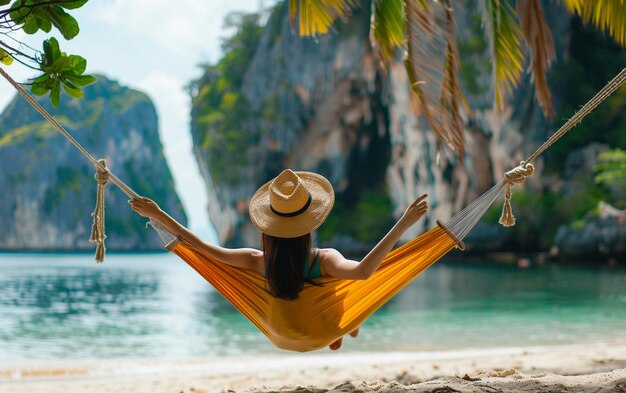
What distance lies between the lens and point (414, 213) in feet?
6.42

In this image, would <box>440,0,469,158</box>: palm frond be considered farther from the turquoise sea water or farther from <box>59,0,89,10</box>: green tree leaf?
the turquoise sea water

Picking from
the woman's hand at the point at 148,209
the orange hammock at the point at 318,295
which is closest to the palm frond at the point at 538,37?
the orange hammock at the point at 318,295

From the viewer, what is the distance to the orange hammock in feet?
6.97

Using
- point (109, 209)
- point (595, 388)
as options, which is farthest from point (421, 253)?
point (109, 209)

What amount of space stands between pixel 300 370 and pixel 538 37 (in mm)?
2337

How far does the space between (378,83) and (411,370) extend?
19.3m

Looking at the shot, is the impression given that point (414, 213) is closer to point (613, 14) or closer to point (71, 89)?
point (71, 89)

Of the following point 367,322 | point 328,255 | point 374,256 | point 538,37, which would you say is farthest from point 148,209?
point 367,322

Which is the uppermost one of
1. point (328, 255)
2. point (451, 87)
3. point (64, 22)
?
point (451, 87)

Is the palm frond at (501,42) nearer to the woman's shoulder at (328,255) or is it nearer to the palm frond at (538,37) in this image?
the palm frond at (538,37)

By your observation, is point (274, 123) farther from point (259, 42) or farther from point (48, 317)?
point (48, 317)

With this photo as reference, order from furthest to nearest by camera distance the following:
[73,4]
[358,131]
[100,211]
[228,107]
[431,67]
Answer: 1. [228,107]
2. [358,131]
3. [431,67]
4. [100,211]
5. [73,4]

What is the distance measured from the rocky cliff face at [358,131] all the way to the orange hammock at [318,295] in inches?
611

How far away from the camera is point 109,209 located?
177ft
